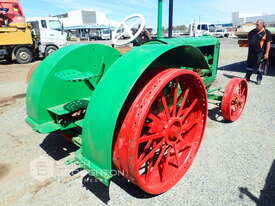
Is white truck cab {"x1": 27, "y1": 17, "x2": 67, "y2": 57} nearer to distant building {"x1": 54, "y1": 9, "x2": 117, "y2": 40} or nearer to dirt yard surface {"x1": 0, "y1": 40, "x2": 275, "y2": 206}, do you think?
dirt yard surface {"x1": 0, "y1": 40, "x2": 275, "y2": 206}

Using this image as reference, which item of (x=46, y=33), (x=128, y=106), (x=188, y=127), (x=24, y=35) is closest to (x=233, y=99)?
(x=188, y=127)

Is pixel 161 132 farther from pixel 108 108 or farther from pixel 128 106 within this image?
pixel 108 108

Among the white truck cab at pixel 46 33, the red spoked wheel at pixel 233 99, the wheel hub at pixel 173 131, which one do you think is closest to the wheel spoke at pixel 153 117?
the wheel hub at pixel 173 131

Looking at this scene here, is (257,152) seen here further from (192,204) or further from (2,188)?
(2,188)

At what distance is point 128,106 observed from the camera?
5.42 ft

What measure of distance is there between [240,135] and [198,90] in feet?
4.46

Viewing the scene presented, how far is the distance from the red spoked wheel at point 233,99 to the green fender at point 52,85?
1.95 meters

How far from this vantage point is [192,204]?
74.5 inches

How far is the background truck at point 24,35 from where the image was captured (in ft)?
32.2

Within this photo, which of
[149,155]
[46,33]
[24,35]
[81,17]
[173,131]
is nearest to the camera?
[149,155]

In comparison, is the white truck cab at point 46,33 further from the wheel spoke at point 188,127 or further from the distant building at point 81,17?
the distant building at point 81,17

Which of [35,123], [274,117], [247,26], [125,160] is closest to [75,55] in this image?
[35,123]

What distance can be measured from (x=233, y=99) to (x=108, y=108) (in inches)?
101

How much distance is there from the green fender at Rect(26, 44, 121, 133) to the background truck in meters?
9.27
